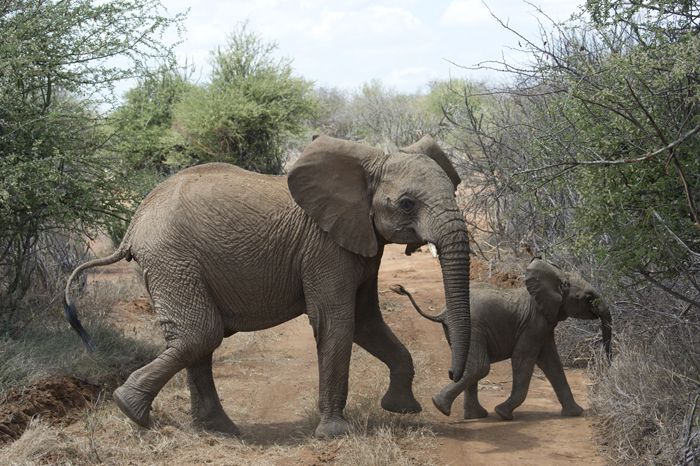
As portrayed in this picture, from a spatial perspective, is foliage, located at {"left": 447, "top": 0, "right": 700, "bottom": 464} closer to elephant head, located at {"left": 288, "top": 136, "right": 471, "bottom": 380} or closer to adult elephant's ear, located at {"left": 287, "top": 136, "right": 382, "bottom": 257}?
elephant head, located at {"left": 288, "top": 136, "right": 471, "bottom": 380}

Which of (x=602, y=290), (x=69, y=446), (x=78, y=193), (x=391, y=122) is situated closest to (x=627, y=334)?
(x=602, y=290)

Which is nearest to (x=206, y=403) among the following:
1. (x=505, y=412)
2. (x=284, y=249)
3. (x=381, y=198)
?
(x=284, y=249)

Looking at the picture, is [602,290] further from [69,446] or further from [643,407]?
[69,446]

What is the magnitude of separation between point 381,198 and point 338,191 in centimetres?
33

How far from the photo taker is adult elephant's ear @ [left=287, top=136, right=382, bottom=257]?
7.13 m

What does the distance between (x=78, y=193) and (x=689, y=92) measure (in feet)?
19.8

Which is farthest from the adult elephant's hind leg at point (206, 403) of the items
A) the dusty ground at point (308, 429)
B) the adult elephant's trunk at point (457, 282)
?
the adult elephant's trunk at point (457, 282)

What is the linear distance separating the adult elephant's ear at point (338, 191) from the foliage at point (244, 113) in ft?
47.7

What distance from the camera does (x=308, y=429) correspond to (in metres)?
7.64

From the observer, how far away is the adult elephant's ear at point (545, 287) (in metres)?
7.73

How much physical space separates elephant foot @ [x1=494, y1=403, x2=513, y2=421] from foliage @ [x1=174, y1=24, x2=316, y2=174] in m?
14.7

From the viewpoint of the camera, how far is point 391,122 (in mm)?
32281

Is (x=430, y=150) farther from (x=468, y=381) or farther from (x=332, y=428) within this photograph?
(x=332, y=428)

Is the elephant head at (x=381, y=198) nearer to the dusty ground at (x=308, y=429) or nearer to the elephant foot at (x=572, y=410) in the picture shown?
the dusty ground at (x=308, y=429)
